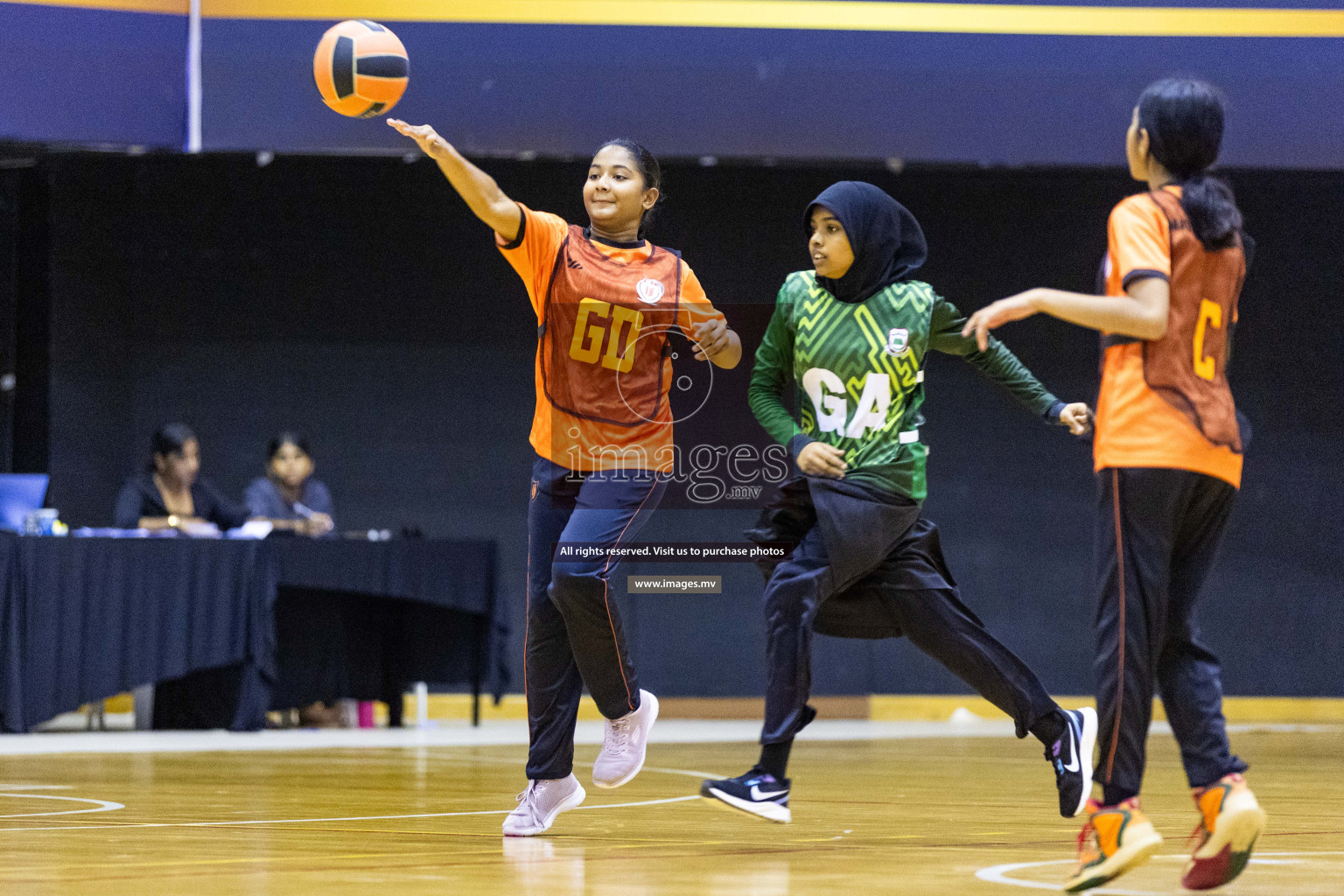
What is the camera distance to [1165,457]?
9.62ft

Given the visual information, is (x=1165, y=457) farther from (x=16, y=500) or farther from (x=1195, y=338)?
(x=16, y=500)

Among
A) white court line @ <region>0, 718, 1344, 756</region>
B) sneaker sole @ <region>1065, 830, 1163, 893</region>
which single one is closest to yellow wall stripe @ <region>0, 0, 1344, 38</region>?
white court line @ <region>0, 718, 1344, 756</region>

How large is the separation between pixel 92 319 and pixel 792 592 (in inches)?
348

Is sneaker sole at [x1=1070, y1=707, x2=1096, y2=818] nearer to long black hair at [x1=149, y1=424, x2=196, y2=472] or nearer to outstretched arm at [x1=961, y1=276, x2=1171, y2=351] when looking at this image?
outstretched arm at [x1=961, y1=276, x2=1171, y2=351]

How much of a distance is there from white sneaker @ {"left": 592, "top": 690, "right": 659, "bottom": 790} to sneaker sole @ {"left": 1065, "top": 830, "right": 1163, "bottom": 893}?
60.0 inches

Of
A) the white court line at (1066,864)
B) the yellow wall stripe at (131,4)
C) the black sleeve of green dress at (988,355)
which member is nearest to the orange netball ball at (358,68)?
the black sleeve of green dress at (988,355)

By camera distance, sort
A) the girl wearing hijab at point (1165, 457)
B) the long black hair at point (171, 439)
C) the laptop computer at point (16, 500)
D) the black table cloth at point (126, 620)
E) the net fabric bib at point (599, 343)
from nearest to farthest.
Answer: the girl wearing hijab at point (1165, 457)
the net fabric bib at point (599, 343)
the black table cloth at point (126, 620)
the laptop computer at point (16, 500)
the long black hair at point (171, 439)

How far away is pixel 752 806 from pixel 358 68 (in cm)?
228

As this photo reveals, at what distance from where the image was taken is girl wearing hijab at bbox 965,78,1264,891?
9.52 ft

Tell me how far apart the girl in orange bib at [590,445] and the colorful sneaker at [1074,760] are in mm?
1070

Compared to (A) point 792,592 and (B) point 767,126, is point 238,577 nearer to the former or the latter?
(B) point 767,126

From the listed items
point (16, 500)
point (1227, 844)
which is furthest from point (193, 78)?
point (1227, 844)

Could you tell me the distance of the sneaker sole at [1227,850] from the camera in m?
2.85

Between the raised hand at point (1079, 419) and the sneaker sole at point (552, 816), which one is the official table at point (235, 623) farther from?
the raised hand at point (1079, 419)
